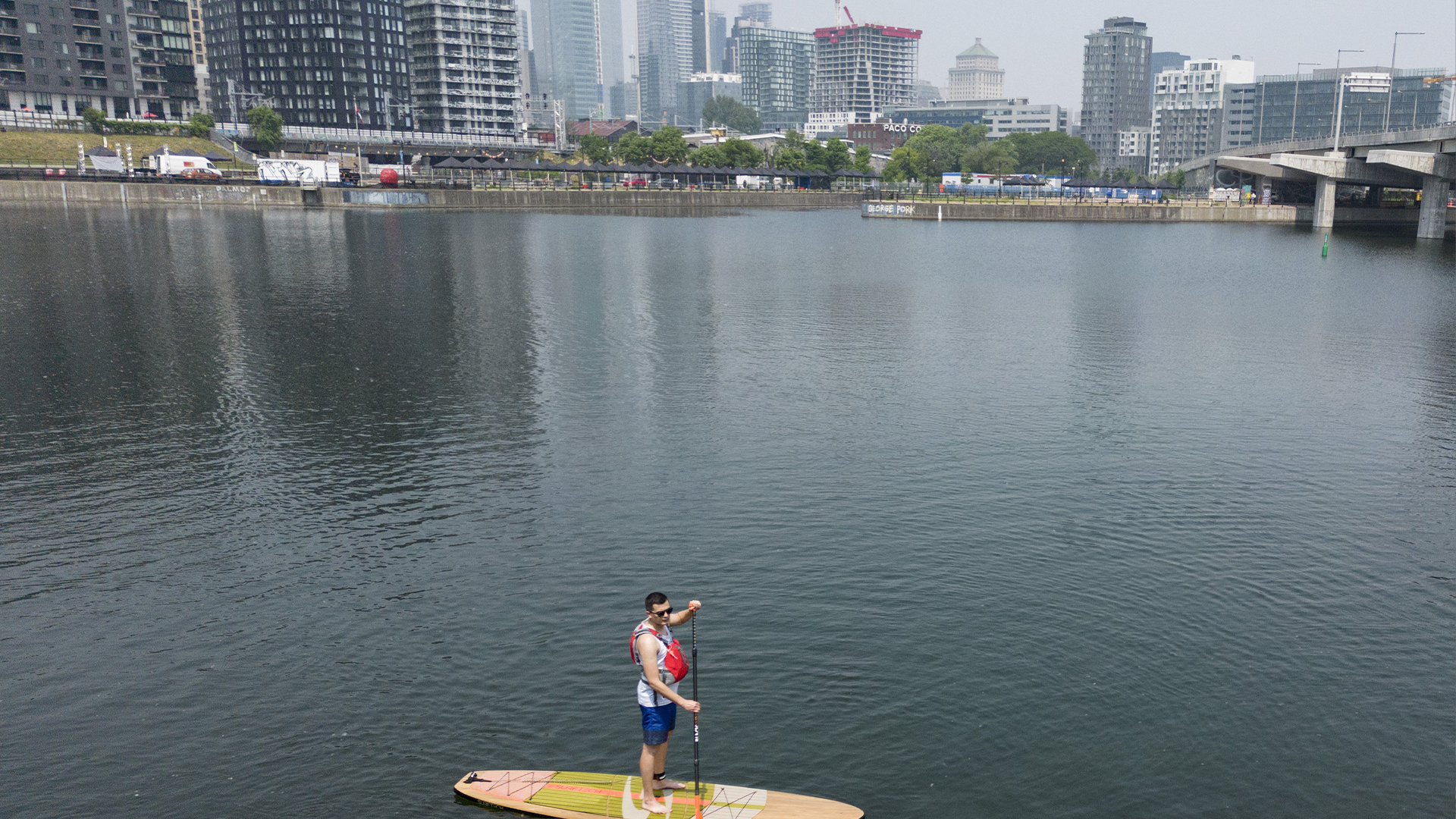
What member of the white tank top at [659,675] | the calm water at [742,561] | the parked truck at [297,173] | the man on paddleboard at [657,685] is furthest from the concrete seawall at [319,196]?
the white tank top at [659,675]

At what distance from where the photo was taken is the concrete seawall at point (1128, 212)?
159250mm

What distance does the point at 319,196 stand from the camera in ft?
549

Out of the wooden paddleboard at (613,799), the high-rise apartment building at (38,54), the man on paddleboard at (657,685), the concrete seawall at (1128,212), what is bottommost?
the wooden paddleboard at (613,799)

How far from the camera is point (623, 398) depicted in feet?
138

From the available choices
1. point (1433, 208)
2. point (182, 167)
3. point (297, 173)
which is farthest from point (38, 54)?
point (1433, 208)

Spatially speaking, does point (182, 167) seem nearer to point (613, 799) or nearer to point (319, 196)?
point (319, 196)

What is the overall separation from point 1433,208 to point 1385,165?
9.71 m

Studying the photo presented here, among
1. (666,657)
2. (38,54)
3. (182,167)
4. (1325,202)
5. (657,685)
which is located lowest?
(657,685)

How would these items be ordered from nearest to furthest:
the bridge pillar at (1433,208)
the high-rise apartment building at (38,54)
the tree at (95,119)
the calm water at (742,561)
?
the calm water at (742,561) < the bridge pillar at (1433,208) < the tree at (95,119) < the high-rise apartment building at (38,54)

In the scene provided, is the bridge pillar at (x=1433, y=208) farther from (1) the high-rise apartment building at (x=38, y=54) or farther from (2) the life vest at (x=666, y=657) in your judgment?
(1) the high-rise apartment building at (x=38, y=54)

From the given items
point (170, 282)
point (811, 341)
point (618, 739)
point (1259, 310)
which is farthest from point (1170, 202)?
point (618, 739)

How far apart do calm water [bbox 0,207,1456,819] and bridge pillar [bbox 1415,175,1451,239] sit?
3094 inches

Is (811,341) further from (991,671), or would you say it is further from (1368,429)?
(991,671)

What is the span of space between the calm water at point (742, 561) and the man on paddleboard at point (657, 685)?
1.89 m
